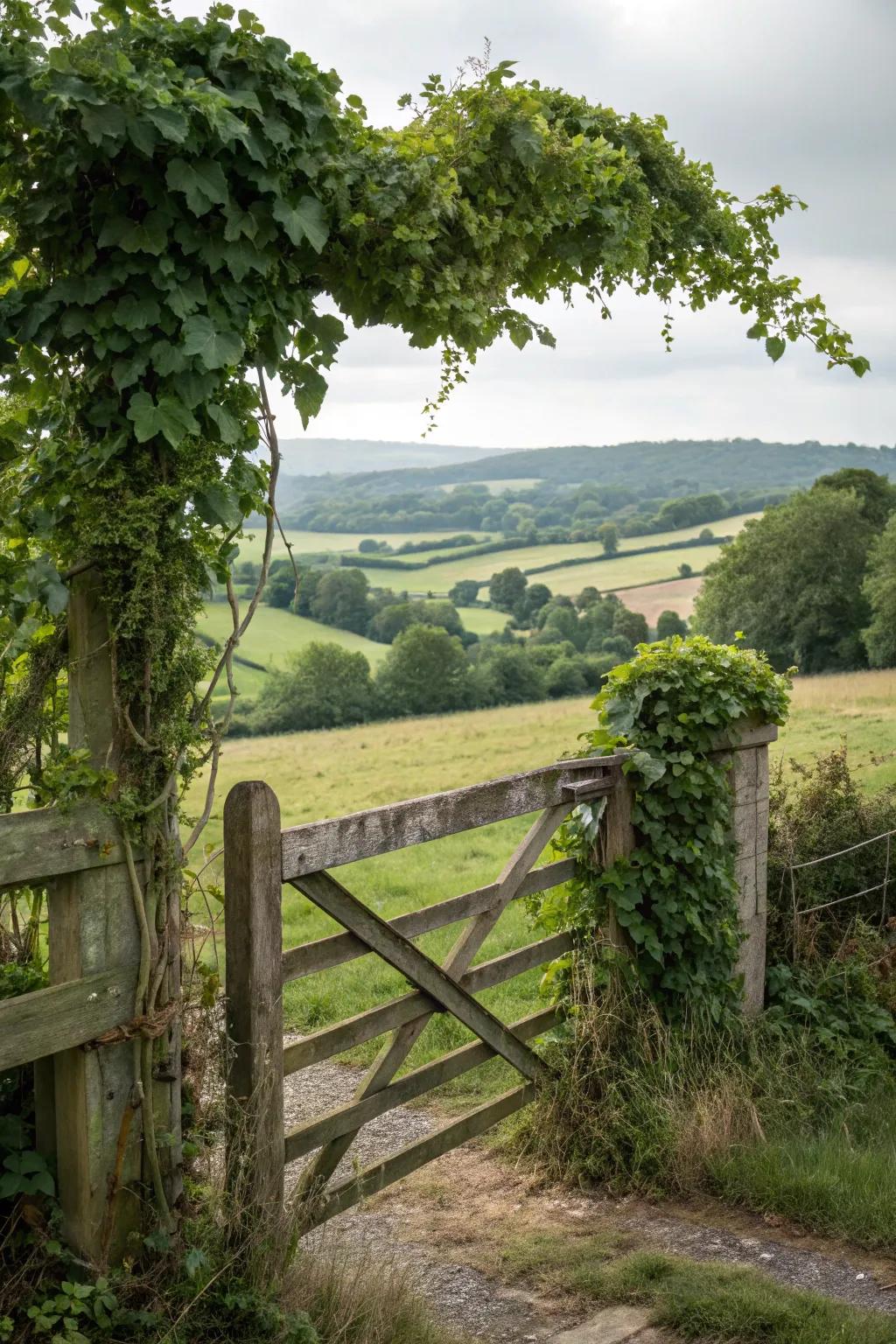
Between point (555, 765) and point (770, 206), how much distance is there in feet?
10.1

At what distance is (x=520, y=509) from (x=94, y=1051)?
10506 centimetres

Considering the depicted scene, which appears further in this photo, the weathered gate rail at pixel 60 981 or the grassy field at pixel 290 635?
the grassy field at pixel 290 635

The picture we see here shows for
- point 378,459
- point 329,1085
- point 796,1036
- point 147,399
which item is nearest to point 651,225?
point 147,399

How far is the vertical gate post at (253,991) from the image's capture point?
3924mm

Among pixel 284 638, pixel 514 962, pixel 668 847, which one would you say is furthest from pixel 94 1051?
pixel 284 638

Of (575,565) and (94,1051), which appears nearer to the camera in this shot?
(94,1051)

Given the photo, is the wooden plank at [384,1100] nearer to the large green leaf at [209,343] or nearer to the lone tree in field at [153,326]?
the lone tree in field at [153,326]

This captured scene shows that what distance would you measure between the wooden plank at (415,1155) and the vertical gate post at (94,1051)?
3.28 feet

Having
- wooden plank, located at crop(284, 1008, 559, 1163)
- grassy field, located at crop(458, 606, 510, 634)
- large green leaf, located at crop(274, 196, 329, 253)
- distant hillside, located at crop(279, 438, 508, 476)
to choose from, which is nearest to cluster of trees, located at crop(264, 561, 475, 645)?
grassy field, located at crop(458, 606, 510, 634)

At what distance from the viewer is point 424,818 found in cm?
468

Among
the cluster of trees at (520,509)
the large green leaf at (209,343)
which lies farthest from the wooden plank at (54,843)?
the cluster of trees at (520,509)

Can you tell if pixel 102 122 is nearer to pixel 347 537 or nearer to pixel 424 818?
pixel 424 818

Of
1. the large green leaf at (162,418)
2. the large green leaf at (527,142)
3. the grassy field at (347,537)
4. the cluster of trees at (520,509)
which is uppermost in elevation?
the cluster of trees at (520,509)

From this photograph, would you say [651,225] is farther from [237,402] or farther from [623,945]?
[623,945]
